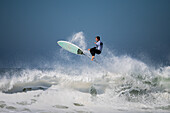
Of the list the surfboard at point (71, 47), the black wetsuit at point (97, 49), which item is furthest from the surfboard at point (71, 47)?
the black wetsuit at point (97, 49)

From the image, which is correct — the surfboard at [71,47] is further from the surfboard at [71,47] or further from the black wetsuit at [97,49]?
the black wetsuit at [97,49]

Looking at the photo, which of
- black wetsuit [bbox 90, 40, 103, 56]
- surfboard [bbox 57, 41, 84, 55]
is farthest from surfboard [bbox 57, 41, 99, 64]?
black wetsuit [bbox 90, 40, 103, 56]

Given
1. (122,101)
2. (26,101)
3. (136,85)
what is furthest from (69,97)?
(136,85)

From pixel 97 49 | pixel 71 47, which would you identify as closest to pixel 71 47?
pixel 71 47

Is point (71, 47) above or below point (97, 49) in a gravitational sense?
above

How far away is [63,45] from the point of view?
9000mm

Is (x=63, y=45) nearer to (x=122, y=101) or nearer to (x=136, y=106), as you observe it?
(x=122, y=101)

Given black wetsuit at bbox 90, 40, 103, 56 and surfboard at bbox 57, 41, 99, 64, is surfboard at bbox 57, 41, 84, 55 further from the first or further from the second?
black wetsuit at bbox 90, 40, 103, 56

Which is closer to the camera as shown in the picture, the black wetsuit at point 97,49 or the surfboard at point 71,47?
the black wetsuit at point 97,49

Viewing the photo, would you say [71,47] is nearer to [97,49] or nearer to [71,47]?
[71,47]

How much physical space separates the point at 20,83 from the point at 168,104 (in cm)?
673

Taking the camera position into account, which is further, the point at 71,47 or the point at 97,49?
the point at 71,47

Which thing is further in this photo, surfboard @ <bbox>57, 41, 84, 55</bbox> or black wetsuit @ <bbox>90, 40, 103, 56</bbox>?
surfboard @ <bbox>57, 41, 84, 55</bbox>

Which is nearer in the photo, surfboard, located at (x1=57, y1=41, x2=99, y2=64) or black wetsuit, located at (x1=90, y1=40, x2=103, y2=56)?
black wetsuit, located at (x1=90, y1=40, x2=103, y2=56)
